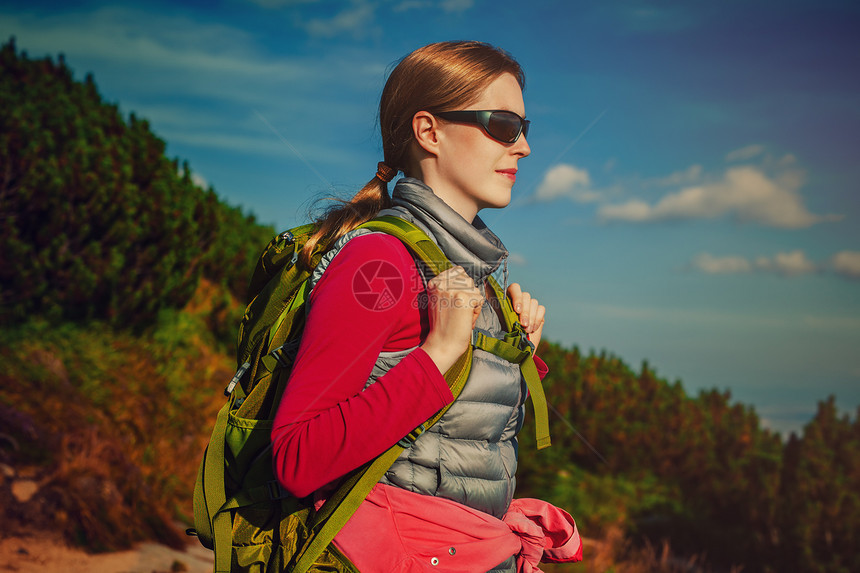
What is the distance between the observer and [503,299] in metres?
2.06

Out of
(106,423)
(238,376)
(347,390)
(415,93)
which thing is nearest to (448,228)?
(415,93)

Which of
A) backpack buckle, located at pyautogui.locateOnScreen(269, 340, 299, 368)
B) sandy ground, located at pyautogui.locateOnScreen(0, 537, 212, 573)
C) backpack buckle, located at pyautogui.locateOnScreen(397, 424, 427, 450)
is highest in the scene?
backpack buckle, located at pyautogui.locateOnScreen(269, 340, 299, 368)

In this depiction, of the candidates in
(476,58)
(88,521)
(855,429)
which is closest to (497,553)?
(476,58)

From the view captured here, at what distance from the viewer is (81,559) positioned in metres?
4.59

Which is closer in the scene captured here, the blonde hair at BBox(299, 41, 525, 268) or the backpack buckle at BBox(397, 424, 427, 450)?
the backpack buckle at BBox(397, 424, 427, 450)

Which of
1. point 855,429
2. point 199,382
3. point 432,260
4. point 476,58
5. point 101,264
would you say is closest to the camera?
point 432,260

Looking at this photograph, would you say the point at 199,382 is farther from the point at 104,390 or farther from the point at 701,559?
the point at 701,559

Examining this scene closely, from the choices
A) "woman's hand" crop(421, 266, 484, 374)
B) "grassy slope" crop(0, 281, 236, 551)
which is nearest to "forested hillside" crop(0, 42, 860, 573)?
"grassy slope" crop(0, 281, 236, 551)

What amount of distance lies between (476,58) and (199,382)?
6508 mm

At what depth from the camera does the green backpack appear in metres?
1.54

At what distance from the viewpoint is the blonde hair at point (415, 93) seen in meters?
1.92

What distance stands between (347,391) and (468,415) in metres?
0.34

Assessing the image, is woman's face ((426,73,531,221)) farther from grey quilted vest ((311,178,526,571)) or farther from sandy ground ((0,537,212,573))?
sandy ground ((0,537,212,573))

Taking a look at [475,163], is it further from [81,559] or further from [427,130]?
[81,559]
